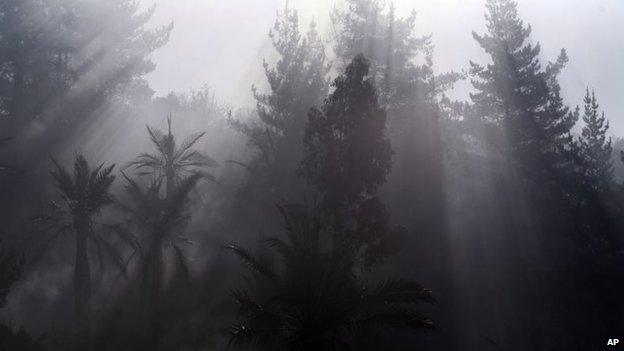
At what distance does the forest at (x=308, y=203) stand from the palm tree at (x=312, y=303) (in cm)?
7

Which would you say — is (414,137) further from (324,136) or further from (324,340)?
(324,340)

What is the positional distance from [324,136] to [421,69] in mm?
22561

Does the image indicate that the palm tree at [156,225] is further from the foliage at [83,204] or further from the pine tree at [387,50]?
the pine tree at [387,50]

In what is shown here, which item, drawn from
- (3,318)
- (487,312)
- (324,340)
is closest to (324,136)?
(324,340)

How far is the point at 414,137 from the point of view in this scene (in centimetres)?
4072

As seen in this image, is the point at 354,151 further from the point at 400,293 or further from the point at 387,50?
the point at 387,50

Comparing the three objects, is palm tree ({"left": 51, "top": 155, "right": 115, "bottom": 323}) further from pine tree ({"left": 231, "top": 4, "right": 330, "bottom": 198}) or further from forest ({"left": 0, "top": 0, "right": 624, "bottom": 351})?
pine tree ({"left": 231, "top": 4, "right": 330, "bottom": 198})

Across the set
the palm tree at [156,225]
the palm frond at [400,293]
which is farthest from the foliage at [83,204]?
the palm frond at [400,293]

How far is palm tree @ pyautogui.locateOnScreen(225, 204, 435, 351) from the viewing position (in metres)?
19.8

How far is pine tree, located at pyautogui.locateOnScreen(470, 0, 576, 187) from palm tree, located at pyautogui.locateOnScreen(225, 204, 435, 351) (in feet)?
79.4

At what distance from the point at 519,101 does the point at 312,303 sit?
29506 mm

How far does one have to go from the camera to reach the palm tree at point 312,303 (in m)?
19.8

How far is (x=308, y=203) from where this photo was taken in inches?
1484

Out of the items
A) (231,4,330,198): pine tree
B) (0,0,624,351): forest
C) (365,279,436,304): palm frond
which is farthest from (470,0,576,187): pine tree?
(365,279,436,304): palm frond
